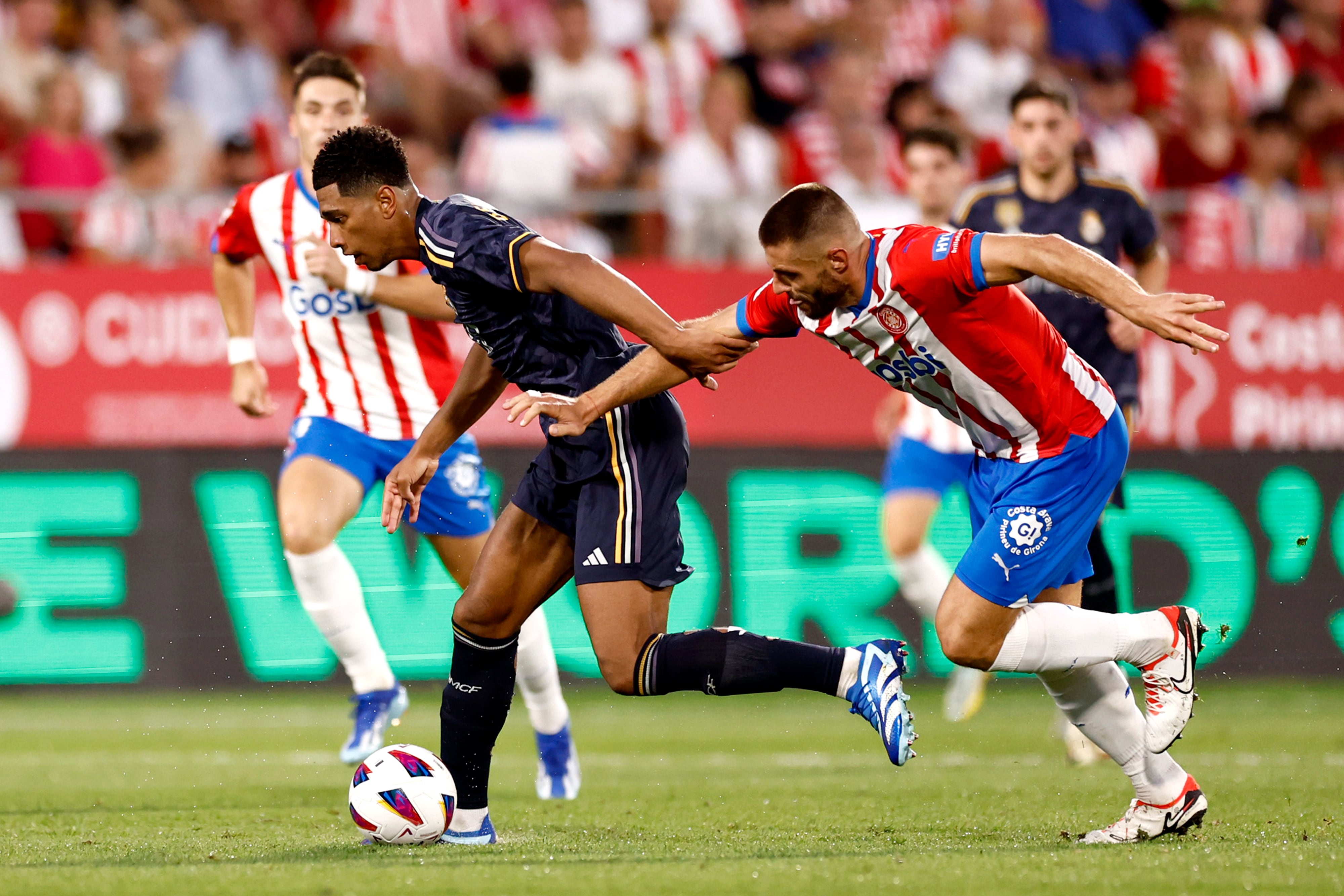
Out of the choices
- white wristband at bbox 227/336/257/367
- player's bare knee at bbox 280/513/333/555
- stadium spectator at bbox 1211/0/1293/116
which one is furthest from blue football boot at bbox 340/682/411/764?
stadium spectator at bbox 1211/0/1293/116

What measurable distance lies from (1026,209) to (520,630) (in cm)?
338

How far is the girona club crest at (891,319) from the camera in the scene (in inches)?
203

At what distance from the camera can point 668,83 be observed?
1356 centimetres

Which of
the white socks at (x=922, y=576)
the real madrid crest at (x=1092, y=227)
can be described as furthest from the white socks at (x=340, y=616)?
the real madrid crest at (x=1092, y=227)

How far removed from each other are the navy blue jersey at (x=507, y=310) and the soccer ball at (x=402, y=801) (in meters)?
1.21

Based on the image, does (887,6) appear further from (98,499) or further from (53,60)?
(98,499)

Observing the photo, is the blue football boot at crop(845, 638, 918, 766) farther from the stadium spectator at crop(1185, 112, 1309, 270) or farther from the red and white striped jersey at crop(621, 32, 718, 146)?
the red and white striped jersey at crop(621, 32, 718, 146)

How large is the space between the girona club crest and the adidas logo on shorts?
3.43 feet

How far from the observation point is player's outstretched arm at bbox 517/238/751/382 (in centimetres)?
507

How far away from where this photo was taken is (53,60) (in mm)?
12336

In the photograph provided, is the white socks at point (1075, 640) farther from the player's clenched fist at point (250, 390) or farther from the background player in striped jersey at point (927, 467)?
the player's clenched fist at point (250, 390)

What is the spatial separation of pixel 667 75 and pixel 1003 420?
865 cm

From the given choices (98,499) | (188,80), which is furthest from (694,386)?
(188,80)

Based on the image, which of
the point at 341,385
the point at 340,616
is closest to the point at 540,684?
the point at 340,616
